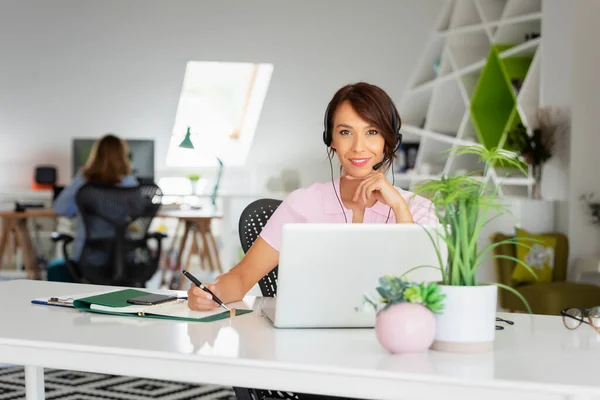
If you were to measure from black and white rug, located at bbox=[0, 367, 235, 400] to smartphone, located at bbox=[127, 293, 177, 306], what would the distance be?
6.01 ft

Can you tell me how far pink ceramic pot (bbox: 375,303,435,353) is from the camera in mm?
1555

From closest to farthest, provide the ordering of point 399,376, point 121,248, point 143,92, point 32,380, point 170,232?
point 399,376
point 32,380
point 121,248
point 143,92
point 170,232

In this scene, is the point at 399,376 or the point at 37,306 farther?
the point at 37,306

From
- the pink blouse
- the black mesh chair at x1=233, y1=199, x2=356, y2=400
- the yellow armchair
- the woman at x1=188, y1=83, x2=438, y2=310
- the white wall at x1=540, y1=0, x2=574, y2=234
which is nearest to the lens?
the woman at x1=188, y1=83, x2=438, y2=310

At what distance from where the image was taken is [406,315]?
1.56 m

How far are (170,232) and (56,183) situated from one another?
1.39m

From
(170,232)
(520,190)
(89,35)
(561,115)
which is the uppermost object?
(89,35)

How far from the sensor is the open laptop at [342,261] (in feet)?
5.69

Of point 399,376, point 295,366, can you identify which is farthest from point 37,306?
point 399,376

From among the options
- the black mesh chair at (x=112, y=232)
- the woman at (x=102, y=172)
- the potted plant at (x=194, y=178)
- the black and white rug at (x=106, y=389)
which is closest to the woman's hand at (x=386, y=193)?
the black and white rug at (x=106, y=389)

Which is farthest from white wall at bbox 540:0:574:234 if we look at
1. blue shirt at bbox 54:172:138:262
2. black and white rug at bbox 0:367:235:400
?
black and white rug at bbox 0:367:235:400

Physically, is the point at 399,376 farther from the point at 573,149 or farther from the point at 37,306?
the point at 573,149

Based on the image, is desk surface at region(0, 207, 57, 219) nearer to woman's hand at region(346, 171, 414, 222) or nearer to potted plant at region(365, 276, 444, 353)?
woman's hand at region(346, 171, 414, 222)

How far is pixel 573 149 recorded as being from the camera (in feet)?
19.4
